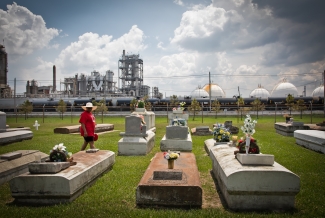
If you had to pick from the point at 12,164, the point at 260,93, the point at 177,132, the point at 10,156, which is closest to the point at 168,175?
the point at 12,164

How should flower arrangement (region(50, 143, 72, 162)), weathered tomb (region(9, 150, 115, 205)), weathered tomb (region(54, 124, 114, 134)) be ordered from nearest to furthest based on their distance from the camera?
weathered tomb (region(9, 150, 115, 205)) → flower arrangement (region(50, 143, 72, 162)) → weathered tomb (region(54, 124, 114, 134))

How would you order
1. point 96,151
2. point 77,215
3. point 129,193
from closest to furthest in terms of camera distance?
point 77,215 → point 129,193 → point 96,151

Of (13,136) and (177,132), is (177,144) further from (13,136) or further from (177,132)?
(13,136)

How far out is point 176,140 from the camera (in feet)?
43.0

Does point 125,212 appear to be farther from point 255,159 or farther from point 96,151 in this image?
point 96,151

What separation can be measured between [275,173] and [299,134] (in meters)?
10.3

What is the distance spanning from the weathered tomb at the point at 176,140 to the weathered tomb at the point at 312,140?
595 cm

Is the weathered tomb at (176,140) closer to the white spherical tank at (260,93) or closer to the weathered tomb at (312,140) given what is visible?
the weathered tomb at (312,140)

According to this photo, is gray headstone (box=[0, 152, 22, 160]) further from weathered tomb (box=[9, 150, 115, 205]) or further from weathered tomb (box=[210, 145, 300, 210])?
weathered tomb (box=[210, 145, 300, 210])

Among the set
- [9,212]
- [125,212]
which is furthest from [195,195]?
[9,212]

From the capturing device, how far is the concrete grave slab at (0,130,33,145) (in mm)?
14273

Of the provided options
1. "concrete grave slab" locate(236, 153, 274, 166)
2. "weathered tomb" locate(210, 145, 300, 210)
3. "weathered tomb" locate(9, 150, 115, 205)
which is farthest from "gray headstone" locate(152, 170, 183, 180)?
"weathered tomb" locate(9, 150, 115, 205)

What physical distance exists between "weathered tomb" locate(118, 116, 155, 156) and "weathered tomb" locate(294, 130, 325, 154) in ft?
26.0

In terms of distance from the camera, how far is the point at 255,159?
20.6 feet
